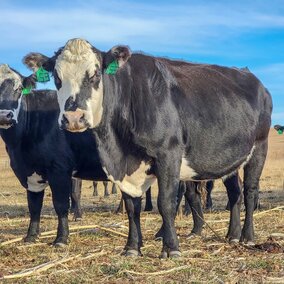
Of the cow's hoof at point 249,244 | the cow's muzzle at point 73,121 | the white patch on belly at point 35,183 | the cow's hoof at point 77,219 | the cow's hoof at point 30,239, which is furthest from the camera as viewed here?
the cow's hoof at point 77,219

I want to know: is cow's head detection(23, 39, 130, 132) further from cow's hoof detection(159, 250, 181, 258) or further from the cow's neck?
the cow's neck

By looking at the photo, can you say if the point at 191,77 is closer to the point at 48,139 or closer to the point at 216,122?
the point at 216,122

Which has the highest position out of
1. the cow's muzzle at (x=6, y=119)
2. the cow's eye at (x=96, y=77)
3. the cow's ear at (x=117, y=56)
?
the cow's ear at (x=117, y=56)

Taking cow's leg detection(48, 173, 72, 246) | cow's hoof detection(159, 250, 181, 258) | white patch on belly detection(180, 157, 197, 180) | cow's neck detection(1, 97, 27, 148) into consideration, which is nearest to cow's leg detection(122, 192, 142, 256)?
cow's hoof detection(159, 250, 181, 258)

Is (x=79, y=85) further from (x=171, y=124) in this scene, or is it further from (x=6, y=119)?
(x=6, y=119)

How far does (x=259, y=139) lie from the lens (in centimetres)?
885

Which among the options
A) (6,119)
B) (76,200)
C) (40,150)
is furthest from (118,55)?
(76,200)

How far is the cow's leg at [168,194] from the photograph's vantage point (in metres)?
6.72

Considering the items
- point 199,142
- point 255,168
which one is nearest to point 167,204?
Result: point 199,142

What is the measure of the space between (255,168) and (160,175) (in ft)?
8.29

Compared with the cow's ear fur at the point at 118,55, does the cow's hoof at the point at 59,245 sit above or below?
below

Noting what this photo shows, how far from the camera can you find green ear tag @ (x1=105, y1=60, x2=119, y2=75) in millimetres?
6746

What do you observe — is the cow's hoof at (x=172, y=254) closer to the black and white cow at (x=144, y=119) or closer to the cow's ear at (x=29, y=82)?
the black and white cow at (x=144, y=119)

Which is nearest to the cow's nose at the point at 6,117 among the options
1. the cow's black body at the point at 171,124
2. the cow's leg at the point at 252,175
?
the cow's black body at the point at 171,124
